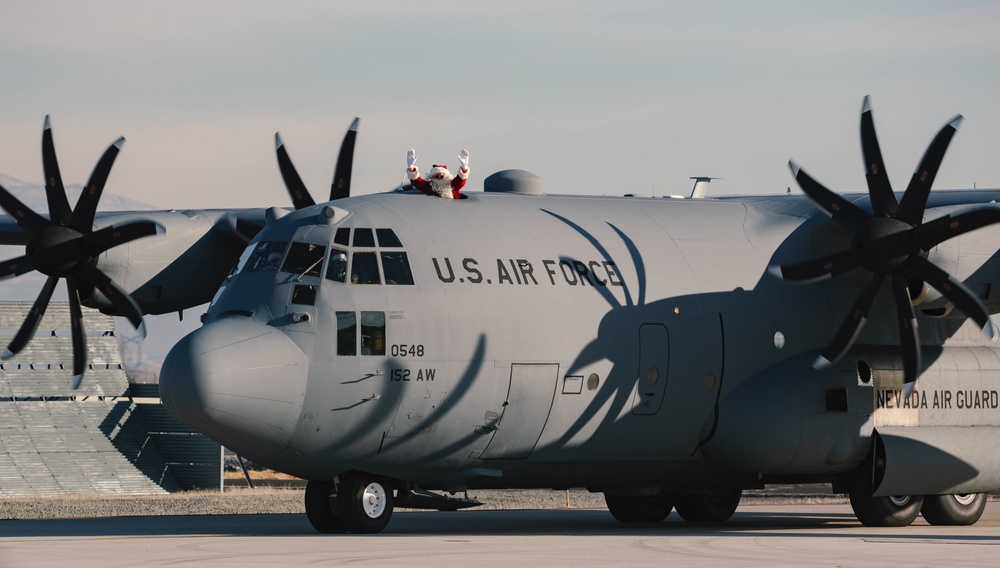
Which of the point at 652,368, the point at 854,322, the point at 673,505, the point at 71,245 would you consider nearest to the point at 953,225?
the point at 854,322

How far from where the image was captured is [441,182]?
2069cm

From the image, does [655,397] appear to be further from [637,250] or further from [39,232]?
[39,232]

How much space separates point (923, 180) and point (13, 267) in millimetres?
13808

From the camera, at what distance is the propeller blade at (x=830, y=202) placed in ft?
68.5

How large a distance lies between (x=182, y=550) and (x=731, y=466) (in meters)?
8.71

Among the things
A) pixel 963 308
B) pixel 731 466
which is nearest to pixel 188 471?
Result: pixel 731 466

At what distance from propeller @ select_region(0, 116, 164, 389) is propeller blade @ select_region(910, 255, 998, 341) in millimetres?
11066

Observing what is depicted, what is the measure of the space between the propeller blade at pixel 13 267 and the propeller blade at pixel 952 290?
13.3 meters

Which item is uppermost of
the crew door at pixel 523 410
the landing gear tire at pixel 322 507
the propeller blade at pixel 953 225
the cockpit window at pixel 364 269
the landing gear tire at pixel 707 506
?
the propeller blade at pixel 953 225

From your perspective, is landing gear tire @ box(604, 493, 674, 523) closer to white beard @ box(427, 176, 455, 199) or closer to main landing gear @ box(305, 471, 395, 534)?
main landing gear @ box(305, 471, 395, 534)

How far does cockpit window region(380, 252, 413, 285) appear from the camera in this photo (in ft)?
62.6

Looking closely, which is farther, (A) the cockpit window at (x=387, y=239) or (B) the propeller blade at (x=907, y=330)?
(B) the propeller blade at (x=907, y=330)

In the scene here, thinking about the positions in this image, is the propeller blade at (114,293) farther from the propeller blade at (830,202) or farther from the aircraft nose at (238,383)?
the propeller blade at (830,202)

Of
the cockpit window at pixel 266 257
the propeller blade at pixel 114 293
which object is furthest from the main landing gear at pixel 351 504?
the propeller blade at pixel 114 293
